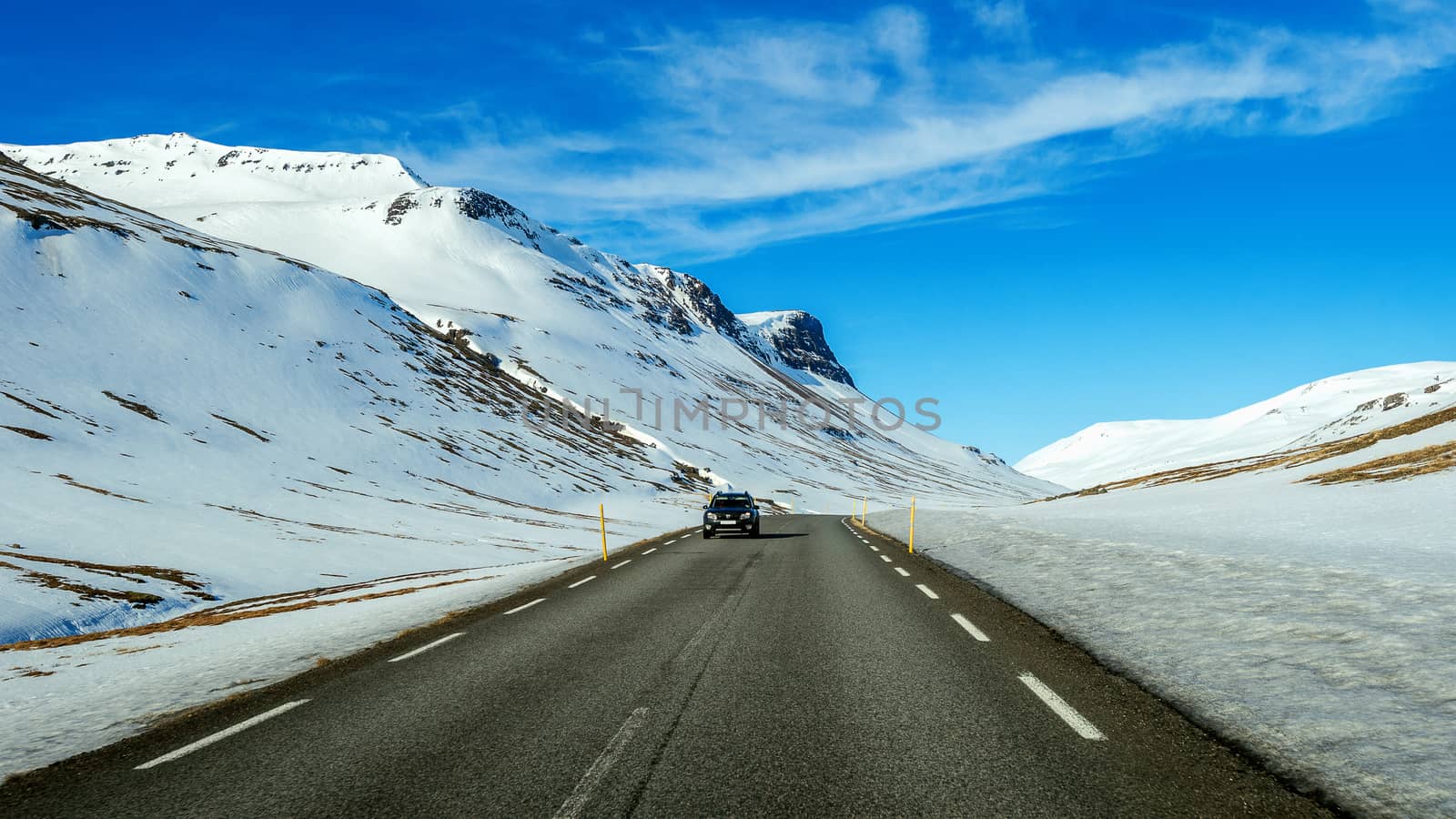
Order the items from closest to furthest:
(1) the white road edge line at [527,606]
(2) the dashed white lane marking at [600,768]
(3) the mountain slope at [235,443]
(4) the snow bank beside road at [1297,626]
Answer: (2) the dashed white lane marking at [600,768]
(4) the snow bank beside road at [1297,626]
(1) the white road edge line at [527,606]
(3) the mountain slope at [235,443]

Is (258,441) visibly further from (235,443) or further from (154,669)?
(154,669)

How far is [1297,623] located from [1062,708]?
13.2 feet

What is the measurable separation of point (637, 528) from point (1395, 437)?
132 ft

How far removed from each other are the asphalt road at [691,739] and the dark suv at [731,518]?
69.4ft

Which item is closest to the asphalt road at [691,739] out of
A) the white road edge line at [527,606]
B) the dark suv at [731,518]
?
the white road edge line at [527,606]

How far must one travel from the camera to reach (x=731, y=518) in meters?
30.6

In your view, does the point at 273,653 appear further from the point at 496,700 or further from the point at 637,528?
the point at 637,528

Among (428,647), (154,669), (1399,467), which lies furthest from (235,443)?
(1399,467)

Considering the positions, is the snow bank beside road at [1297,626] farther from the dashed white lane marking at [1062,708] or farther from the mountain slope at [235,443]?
the mountain slope at [235,443]

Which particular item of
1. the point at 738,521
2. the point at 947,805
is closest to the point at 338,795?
the point at 947,805

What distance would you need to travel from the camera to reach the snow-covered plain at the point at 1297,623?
459 centimetres

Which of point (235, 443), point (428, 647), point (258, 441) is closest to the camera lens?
point (428, 647)

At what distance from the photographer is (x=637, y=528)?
46.2 meters

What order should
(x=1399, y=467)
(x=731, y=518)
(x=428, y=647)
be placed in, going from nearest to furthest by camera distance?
(x=428, y=647) < (x=1399, y=467) < (x=731, y=518)
